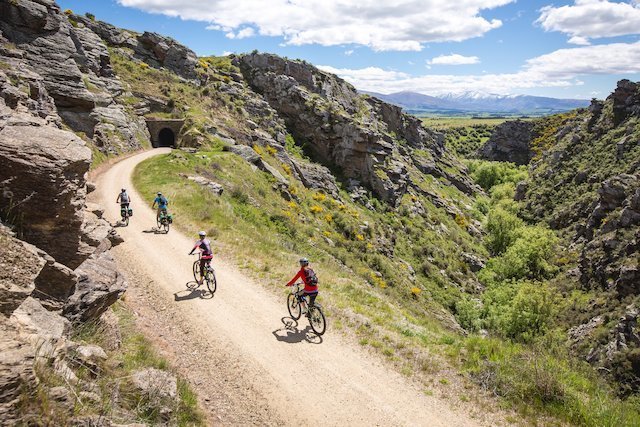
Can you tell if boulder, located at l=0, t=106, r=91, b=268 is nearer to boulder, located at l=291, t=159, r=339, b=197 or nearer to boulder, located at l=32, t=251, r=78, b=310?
boulder, located at l=32, t=251, r=78, b=310

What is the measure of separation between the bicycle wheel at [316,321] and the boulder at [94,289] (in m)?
6.15

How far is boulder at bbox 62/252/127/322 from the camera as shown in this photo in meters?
8.38

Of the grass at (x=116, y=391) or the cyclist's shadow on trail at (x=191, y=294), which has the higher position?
the grass at (x=116, y=391)

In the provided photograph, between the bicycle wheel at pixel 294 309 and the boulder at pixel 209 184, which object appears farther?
the boulder at pixel 209 184

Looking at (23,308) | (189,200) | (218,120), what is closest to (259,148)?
(218,120)

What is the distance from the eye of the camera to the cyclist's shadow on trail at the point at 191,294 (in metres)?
15.2

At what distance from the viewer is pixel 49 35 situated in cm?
3600

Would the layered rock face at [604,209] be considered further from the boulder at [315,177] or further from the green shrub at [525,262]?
the boulder at [315,177]

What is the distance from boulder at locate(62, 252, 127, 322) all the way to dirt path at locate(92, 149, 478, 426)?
289 centimetres

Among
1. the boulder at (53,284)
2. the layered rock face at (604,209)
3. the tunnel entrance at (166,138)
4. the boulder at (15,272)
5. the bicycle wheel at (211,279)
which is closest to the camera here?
the boulder at (15,272)

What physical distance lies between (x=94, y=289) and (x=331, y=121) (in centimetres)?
5700

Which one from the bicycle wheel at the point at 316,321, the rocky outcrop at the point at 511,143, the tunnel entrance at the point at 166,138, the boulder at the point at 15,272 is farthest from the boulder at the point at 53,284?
the rocky outcrop at the point at 511,143

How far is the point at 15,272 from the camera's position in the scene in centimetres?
579

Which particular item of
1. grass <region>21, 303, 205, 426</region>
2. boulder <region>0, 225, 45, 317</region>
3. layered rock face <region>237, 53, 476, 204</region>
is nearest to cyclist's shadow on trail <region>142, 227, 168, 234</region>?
grass <region>21, 303, 205, 426</region>
